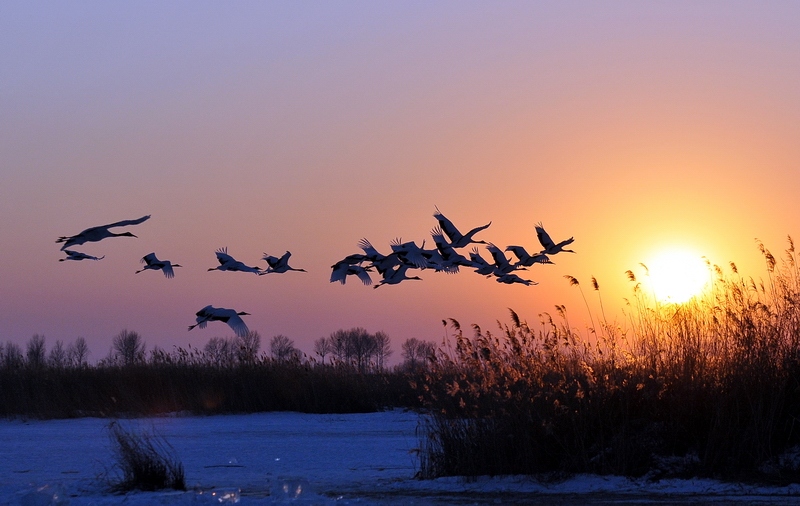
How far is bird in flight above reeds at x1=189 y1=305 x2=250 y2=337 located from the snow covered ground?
173 cm

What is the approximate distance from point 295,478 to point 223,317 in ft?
10.5

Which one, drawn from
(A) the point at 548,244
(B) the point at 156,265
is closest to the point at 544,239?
(A) the point at 548,244

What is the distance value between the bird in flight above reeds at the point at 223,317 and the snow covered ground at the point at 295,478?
1734mm

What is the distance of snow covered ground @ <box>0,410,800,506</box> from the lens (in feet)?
27.2

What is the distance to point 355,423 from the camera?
18094 millimetres

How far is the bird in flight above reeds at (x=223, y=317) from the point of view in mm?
12359

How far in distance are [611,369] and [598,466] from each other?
1.11 m

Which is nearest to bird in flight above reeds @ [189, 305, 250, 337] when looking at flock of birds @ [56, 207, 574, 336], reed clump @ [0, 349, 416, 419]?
flock of birds @ [56, 207, 574, 336]

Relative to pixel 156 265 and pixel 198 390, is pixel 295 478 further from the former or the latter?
pixel 198 390

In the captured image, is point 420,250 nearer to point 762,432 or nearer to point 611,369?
point 611,369

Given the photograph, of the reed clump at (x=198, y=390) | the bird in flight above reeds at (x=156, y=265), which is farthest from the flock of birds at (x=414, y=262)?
the reed clump at (x=198, y=390)

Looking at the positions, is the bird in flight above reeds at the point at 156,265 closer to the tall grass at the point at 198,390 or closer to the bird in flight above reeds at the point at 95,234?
the bird in flight above reeds at the point at 95,234

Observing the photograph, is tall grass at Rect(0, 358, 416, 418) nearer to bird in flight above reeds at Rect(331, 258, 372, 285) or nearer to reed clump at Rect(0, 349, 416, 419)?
reed clump at Rect(0, 349, 416, 419)

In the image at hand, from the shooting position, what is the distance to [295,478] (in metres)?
10.1
